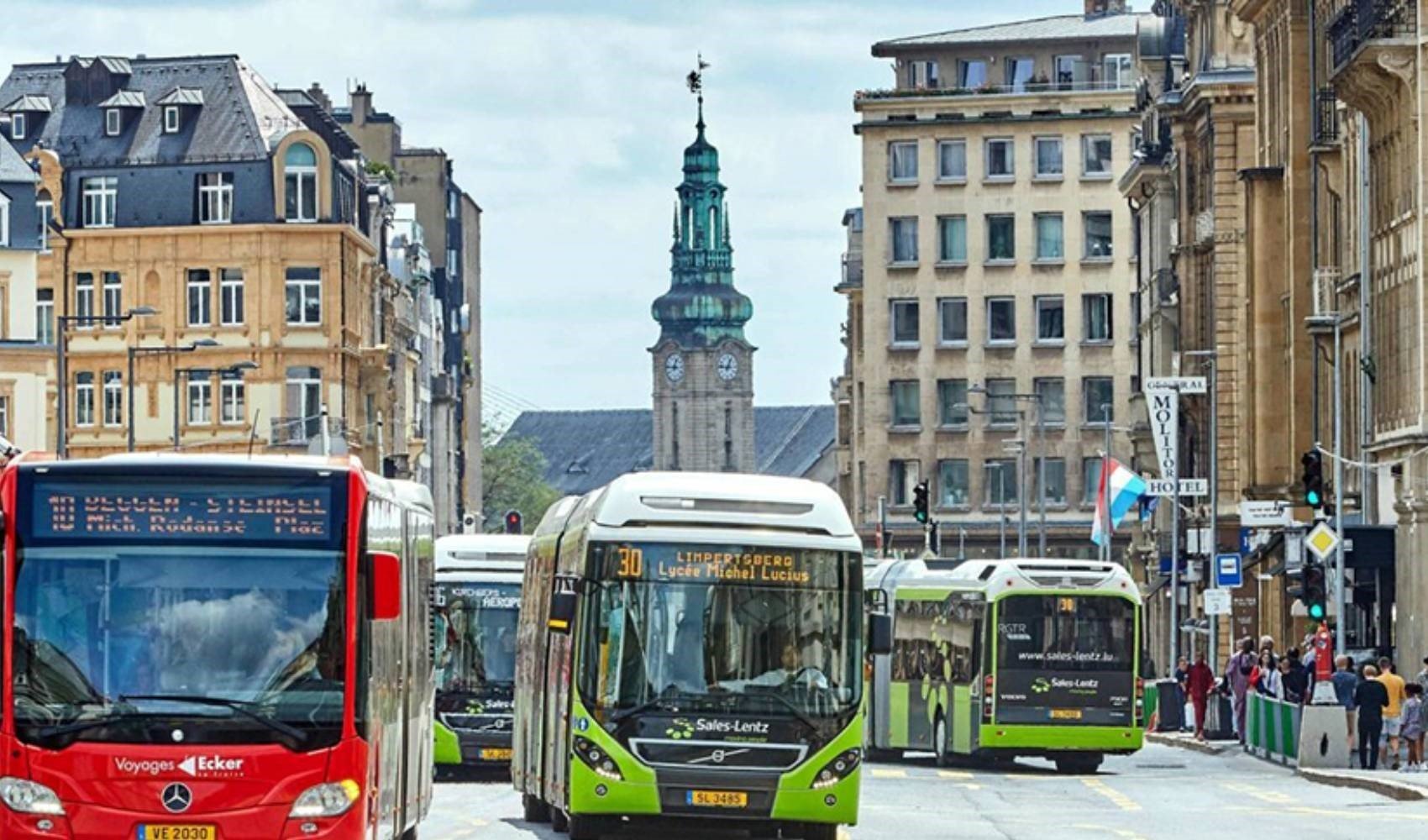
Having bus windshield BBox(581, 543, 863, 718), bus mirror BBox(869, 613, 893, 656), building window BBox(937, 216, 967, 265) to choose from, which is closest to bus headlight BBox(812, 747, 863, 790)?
bus windshield BBox(581, 543, 863, 718)

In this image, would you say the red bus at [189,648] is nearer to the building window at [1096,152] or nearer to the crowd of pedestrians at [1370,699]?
the crowd of pedestrians at [1370,699]

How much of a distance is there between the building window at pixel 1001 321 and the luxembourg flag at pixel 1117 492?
49746mm

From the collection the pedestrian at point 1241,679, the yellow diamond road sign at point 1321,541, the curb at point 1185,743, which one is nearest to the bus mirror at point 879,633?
the yellow diamond road sign at point 1321,541

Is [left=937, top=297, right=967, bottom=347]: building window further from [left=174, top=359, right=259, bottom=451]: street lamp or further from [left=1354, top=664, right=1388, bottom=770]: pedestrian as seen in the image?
[left=1354, top=664, right=1388, bottom=770]: pedestrian

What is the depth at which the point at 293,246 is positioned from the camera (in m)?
100

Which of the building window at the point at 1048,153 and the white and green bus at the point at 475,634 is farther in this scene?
the building window at the point at 1048,153

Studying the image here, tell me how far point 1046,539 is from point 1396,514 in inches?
2895

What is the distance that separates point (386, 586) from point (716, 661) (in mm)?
6971

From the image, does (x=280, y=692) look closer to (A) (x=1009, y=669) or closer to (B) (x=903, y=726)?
(A) (x=1009, y=669)

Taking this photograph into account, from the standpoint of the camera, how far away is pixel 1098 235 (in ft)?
437

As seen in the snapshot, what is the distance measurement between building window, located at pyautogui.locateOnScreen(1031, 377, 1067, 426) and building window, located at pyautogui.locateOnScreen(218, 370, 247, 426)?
41433 mm

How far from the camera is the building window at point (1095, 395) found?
5256 inches

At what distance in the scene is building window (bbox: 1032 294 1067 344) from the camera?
438 feet

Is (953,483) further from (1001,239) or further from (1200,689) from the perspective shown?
(1200,689)
